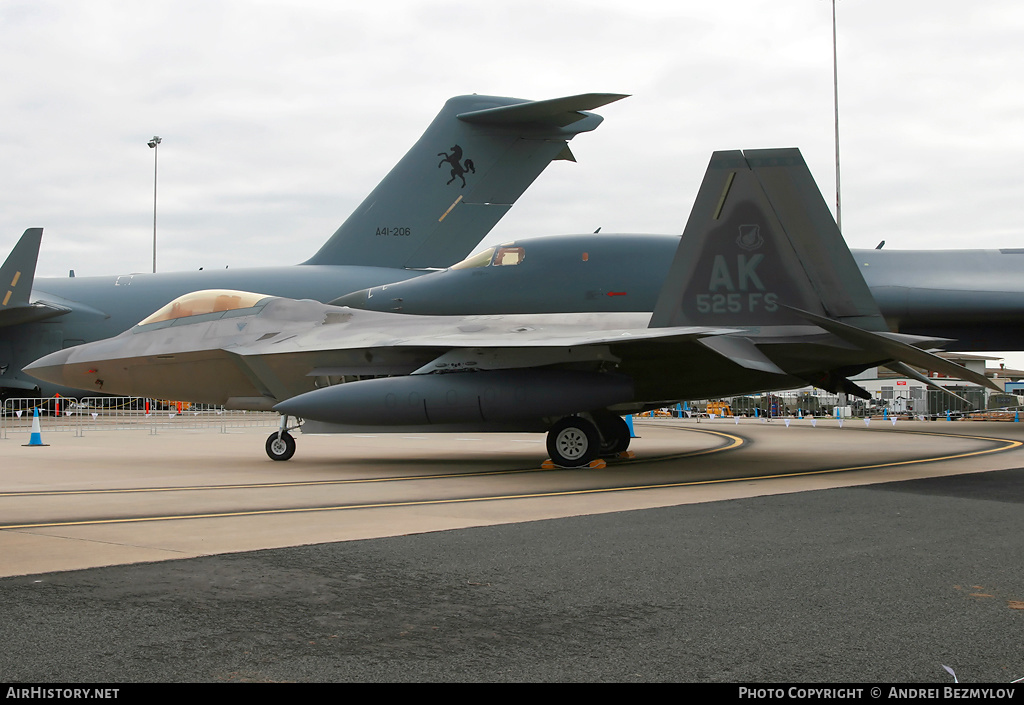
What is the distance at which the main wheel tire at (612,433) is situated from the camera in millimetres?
13664

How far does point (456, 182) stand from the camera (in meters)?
22.2

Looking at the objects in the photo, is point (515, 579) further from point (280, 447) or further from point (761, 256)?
point (280, 447)

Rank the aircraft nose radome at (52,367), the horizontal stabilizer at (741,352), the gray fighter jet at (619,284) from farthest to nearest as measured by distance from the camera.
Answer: the aircraft nose radome at (52,367) < the gray fighter jet at (619,284) < the horizontal stabilizer at (741,352)

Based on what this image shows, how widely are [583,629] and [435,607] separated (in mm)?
791

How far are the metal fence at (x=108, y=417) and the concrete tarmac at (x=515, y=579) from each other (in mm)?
14444

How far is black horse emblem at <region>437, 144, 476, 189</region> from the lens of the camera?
72.6 ft

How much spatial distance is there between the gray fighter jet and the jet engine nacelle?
223cm

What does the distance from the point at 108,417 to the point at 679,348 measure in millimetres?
22024

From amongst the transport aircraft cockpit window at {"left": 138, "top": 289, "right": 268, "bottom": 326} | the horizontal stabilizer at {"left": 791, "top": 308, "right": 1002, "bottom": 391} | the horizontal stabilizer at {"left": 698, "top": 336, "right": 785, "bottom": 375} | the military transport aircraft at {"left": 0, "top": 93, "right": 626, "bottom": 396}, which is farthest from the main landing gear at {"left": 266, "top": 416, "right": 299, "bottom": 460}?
the military transport aircraft at {"left": 0, "top": 93, "right": 626, "bottom": 396}

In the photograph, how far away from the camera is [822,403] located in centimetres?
4025

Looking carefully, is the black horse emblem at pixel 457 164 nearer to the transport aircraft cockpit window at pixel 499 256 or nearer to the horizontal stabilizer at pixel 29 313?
the transport aircraft cockpit window at pixel 499 256

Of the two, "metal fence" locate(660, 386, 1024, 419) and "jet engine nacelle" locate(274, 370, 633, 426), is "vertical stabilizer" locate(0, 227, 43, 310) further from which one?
"metal fence" locate(660, 386, 1024, 419)

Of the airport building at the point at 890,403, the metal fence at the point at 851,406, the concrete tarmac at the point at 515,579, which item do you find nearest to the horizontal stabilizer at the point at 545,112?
the concrete tarmac at the point at 515,579
